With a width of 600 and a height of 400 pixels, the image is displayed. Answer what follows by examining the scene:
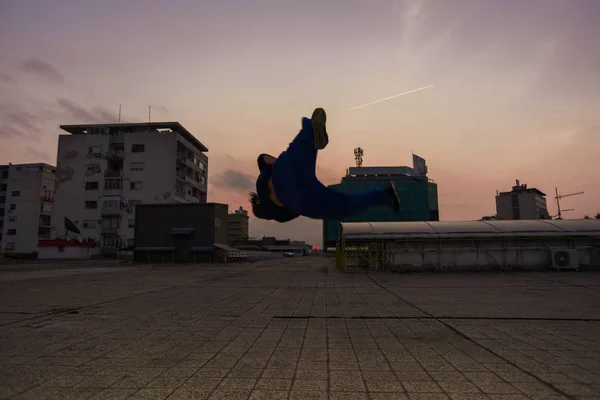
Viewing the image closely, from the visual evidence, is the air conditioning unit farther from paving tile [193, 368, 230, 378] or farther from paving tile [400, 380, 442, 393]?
paving tile [193, 368, 230, 378]

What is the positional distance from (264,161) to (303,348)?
597cm

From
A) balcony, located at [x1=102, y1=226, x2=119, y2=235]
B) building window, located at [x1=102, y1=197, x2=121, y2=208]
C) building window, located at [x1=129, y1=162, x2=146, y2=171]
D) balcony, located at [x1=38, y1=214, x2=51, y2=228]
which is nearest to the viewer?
balcony, located at [x1=102, y1=226, x2=119, y2=235]

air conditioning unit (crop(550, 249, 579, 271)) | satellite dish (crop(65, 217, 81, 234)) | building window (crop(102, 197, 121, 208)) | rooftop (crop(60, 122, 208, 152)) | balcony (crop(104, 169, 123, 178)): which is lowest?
air conditioning unit (crop(550, 249, 579, 271))

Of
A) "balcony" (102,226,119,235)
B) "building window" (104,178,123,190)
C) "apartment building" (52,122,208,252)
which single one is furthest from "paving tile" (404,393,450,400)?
"building window" (104,178,123,190)

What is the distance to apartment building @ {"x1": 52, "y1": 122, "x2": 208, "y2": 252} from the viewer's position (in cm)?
7600

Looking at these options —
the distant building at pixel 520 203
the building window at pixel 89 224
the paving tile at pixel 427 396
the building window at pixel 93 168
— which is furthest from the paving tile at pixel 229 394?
the distant building at pixel 520 203

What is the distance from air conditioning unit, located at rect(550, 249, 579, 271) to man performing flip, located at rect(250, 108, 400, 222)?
23.9 m

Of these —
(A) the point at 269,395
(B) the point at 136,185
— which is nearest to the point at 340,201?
(A) the point at 269,395

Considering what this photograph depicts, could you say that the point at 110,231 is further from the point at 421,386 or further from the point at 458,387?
the point at 458,387

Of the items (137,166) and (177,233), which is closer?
(177,233)

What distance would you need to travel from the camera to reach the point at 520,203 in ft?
442

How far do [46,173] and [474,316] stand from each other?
113383 mm

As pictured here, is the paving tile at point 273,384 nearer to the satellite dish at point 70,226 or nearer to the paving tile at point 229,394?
the paving tile at point 229,394

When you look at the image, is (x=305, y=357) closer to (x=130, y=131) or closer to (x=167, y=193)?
(x=167, y=193)
